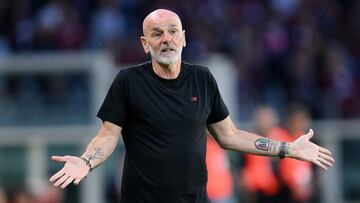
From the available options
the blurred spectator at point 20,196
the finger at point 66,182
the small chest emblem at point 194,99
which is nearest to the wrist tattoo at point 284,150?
the small chest emblem at point 194,99

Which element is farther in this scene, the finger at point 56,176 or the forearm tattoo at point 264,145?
the forearm tattoo at point 264,145

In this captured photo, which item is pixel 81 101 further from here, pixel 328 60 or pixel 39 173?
pixel 328 60

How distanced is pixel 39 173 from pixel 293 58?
4250 mm

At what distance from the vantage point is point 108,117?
689 centimetres

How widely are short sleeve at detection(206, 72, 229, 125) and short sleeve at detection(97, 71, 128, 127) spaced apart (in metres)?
0.57

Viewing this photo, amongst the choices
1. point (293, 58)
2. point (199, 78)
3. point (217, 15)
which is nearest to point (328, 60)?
point (293, 58)

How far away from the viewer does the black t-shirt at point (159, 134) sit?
6.86 metres

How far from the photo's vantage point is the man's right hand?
21.4 ft

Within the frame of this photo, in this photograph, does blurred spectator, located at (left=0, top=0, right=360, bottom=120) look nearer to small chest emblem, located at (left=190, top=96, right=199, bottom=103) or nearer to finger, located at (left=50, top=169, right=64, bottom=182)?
small chest emblem, located at (left=190, top=96, right=199, bottom=103)

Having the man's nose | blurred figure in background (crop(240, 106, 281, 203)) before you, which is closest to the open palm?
the man's nose

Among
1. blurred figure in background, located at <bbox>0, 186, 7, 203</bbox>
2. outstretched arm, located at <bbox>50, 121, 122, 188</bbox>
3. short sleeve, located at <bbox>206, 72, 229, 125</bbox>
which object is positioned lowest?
blurred figure in background, located at <bbox>0, 186, 7, 203</bbox>

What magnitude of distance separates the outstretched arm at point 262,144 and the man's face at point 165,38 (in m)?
0.64

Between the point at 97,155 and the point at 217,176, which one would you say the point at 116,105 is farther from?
the point at 217,176

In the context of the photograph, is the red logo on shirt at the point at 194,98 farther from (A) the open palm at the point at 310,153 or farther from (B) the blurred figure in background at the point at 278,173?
(B) the blurred figure in background at the point at 278,173
